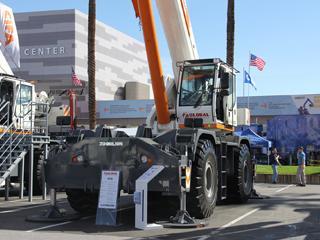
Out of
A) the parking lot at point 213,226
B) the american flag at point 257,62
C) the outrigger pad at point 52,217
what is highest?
the american flag at point 257,62

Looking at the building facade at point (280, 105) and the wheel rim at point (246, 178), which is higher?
the building facade at point (280, 105)

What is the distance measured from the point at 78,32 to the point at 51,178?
68.3 meters

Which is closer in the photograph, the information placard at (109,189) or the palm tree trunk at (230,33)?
the information placard at (109,189)

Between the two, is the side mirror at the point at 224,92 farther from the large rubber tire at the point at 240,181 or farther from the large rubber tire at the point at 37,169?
the large rubber tire at the point at 37,169

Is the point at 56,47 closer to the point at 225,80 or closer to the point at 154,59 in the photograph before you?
the point at 225,80

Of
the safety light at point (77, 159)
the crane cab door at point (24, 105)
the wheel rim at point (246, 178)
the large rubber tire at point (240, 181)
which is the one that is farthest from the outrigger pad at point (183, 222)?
the crane cab door at point (24, 105)

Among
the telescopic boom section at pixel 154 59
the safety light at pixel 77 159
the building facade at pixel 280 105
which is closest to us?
the safety light at pixel 77 159

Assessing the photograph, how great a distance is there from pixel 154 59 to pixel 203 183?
296 centimetres

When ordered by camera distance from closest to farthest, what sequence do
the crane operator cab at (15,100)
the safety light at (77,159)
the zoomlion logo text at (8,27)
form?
the safety light at (77,159)
the crane operator cab at (15,100)
the zoomlion logo text at (8,27)

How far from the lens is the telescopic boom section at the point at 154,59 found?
11.2m

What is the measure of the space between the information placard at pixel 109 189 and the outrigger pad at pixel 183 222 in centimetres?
105

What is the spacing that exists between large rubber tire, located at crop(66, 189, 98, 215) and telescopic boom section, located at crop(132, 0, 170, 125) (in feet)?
7.96

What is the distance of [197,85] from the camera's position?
1315 centimetres

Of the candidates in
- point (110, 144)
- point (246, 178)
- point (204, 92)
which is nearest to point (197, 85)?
point (204, 92)
